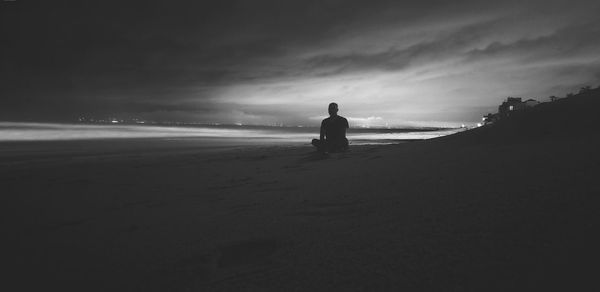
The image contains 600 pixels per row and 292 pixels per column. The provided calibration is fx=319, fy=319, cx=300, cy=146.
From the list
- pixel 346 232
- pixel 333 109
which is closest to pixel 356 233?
pixel 346 232

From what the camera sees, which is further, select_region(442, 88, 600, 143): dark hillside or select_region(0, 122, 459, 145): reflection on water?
select_region(0, 122, 459, 145): reflection on water

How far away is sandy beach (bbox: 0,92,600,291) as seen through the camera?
1251 millimetres

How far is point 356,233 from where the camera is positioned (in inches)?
71.1

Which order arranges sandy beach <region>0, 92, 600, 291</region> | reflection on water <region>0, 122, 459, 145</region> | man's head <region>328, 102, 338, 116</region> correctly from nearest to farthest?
sandy beach <region>0, 92, 600, 291</region> < man's head <region>328, 102, 338, 116</region> < reflection on water <region>0, 122, 459, 145</region>

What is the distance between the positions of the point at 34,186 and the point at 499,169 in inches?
283

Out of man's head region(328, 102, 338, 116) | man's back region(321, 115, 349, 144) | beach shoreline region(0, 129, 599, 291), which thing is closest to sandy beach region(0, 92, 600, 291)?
beach shoreline region(0, 129, 599, 291)

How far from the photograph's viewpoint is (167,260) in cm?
198

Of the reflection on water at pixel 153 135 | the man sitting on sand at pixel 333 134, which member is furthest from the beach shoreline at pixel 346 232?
the reflection on water at pixel 153 135

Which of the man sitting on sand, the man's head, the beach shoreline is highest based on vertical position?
the man's head

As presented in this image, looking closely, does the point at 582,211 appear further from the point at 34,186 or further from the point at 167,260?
the point at 34,186

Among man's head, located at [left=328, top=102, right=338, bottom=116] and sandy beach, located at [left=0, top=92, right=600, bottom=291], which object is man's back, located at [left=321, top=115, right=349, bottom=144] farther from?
sandy beach, located at [left=0, top=92, right=600, bottom=291]

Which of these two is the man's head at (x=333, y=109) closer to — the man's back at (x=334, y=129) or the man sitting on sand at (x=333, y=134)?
the man sitting on sand at (x=333, y=134)

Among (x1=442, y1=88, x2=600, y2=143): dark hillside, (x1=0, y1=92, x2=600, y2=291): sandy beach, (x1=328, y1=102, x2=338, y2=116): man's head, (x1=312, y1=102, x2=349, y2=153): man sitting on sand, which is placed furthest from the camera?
(x1=328, y1=102, x2=338, y2=116): man's head

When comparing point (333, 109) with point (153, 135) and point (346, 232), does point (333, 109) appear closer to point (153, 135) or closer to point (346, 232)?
point (346, 232)
